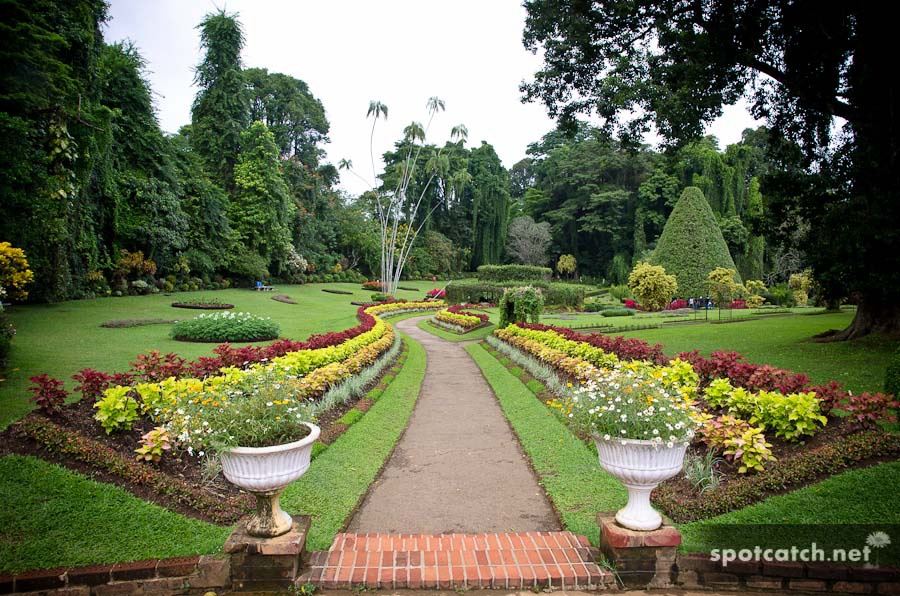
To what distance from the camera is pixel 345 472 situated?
522cm

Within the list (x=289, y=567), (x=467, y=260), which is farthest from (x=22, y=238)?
(x=467, y=260)

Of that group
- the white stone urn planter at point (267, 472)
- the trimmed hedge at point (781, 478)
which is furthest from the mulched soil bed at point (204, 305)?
the trimmed hedge at point (781, 478)

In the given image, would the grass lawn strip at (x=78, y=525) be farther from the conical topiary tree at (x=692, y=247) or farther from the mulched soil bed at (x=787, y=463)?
the conical topiary tree at (x=692, y=247)

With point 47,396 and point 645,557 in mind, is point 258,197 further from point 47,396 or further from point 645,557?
point 645,557

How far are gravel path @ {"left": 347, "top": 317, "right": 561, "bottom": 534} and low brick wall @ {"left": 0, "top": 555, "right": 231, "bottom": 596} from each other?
44.0 inches

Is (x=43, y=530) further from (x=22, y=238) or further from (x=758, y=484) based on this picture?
(x=22, y=238)

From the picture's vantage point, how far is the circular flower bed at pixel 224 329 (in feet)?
42.8

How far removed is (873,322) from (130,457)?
13479 mm

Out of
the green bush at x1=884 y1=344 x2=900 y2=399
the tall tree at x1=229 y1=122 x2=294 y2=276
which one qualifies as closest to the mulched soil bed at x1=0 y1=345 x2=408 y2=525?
the green bush at x1=884 y1=344 x2=900 y2=399

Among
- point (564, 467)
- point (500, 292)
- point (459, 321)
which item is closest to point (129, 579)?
point (564, 467)

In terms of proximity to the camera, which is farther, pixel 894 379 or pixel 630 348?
pixel 630 348

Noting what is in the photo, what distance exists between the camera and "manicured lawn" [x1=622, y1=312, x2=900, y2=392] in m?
7.97

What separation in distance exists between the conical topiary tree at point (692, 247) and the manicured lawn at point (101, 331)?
18.7 m

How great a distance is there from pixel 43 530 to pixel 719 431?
5.62m
